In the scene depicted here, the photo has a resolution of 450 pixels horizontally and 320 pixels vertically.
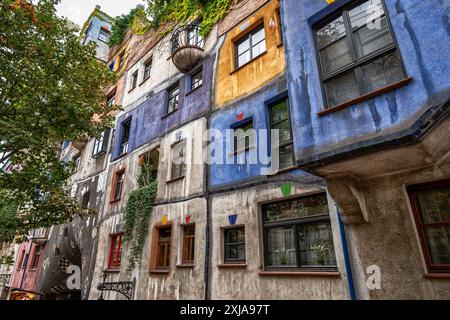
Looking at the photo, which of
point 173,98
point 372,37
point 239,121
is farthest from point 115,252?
point 372,37

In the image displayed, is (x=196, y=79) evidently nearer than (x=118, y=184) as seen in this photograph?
Yes

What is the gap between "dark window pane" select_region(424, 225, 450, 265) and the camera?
14.4 feet

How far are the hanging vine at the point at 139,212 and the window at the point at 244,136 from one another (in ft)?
14.1

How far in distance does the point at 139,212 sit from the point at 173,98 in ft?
17.6

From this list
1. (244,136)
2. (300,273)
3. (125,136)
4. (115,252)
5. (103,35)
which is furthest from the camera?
(103,35)

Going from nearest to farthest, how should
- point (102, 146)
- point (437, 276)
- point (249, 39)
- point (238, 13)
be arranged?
1. point (437, 276)
2. point (249, 39)
3. point (238, 13)
4. point (102, 146)

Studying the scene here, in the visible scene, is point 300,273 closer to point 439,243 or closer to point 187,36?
point 439,243

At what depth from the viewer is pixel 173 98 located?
1258 cm

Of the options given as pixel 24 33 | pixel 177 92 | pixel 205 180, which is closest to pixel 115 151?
pixel 177 92

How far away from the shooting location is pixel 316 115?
503 centimetres

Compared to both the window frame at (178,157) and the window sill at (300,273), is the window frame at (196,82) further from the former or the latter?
the window sill at (300,273)

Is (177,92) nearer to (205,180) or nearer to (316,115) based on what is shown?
(205,180)

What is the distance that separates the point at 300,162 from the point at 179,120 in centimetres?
734

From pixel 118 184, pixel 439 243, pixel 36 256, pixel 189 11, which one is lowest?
pixel 439 243
